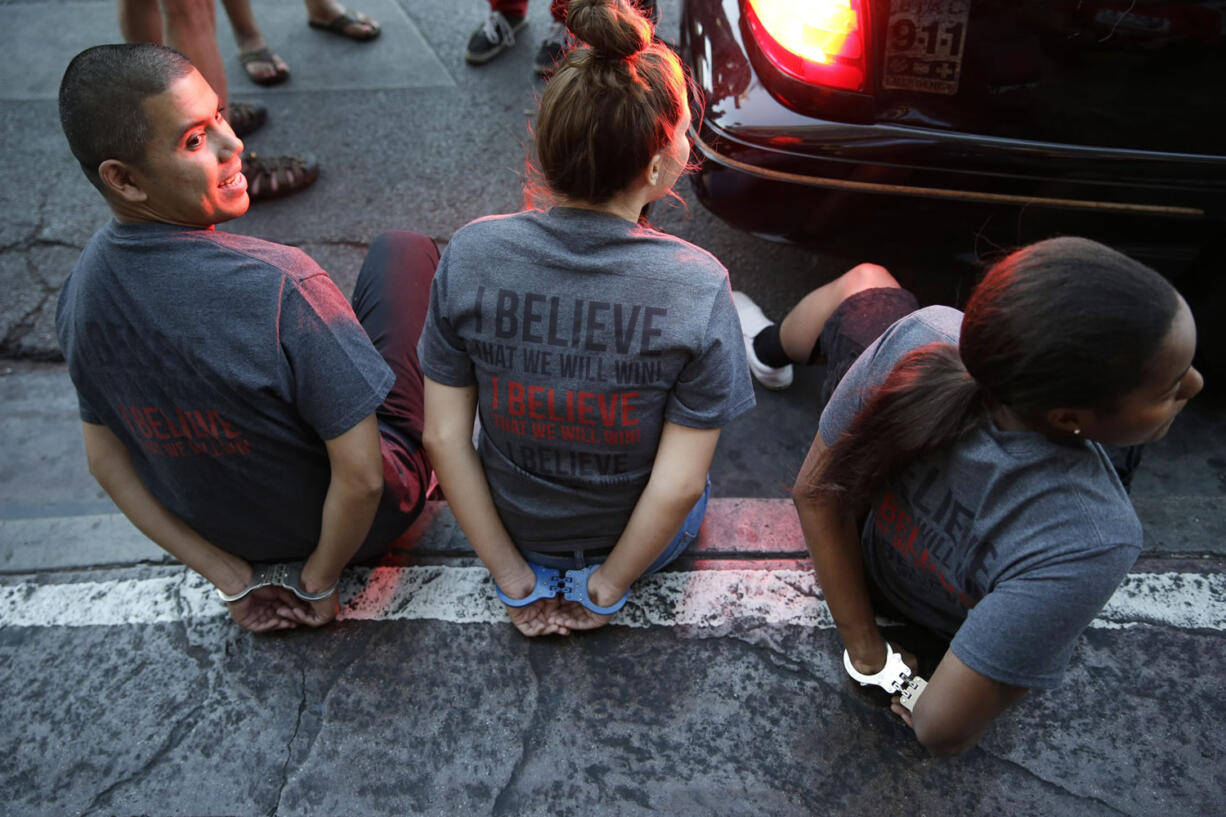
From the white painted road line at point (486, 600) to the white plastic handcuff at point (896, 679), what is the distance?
19 centimetres

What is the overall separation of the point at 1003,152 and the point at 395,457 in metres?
1.61

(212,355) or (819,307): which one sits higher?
(212,355)

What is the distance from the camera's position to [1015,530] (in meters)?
1.37

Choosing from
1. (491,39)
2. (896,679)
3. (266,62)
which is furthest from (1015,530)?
(266,62)

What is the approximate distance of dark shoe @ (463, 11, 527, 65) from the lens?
387 cm

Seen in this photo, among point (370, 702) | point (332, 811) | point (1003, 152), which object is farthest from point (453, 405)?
point (1003, 152)

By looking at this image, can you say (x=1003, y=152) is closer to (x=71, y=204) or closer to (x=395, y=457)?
(x=395, y=457)

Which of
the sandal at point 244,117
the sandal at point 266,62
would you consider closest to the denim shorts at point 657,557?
the sandal at point 244,117

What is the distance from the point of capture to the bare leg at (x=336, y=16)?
4055 millimetres

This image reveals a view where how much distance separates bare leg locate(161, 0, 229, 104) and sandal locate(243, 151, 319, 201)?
10.0 inches

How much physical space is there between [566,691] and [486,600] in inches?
12.4

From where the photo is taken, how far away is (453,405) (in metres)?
1.79

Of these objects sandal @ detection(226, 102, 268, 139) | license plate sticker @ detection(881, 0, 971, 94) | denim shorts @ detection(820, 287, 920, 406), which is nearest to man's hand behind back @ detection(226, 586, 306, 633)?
denim shorts @ detection(820, 287, 920, 406)

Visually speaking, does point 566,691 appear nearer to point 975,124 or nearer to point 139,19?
point 975,124
